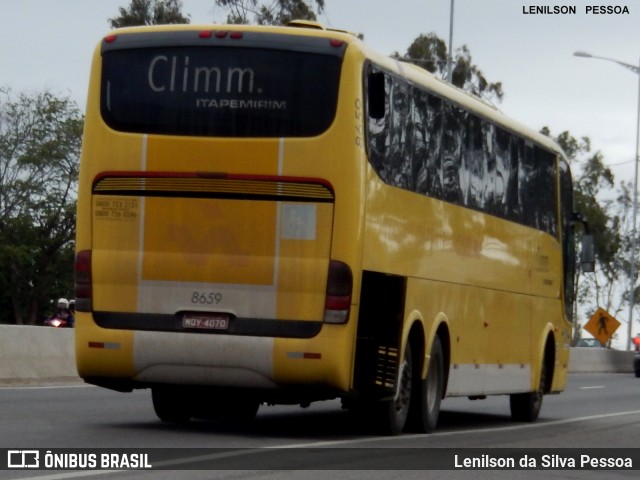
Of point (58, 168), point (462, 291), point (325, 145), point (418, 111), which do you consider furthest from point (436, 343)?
point (58, 168)

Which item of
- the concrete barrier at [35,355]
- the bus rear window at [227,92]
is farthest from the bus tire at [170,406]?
the concrete barrier at [35,355]

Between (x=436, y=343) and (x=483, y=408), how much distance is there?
7.56 metres

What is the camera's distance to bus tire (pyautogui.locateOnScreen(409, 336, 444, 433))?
16.7m

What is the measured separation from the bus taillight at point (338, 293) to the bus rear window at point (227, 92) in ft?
3.99

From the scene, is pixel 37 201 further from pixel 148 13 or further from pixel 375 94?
pixel 375 94

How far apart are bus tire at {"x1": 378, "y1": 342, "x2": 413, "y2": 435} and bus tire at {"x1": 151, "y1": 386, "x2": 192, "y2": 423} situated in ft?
6.97

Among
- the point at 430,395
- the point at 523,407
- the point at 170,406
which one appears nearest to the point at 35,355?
Result: the point at 523,407

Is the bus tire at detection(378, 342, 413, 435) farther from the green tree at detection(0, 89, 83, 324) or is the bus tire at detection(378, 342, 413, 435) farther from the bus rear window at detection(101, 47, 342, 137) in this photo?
the green tree at detection(0, 89, 83, 324)

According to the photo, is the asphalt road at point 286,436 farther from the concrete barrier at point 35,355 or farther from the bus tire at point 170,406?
the concrete barrier at point 35,355

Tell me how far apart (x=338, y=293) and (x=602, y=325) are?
43089 millimetres

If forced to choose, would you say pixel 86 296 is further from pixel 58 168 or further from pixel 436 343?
pixel 58 168

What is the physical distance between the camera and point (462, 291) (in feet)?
59.4

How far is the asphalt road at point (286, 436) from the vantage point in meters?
11.9

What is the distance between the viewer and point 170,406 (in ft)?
54.6
